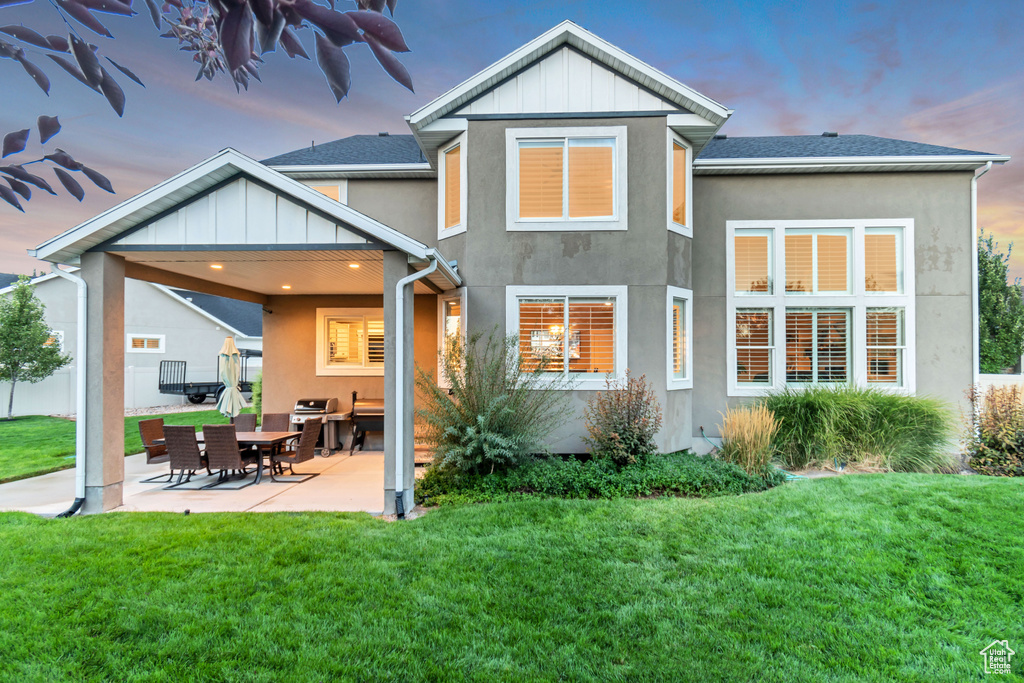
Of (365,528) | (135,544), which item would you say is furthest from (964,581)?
(135,544)

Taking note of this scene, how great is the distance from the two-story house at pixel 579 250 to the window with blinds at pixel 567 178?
4 centimetres

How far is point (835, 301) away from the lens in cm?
933

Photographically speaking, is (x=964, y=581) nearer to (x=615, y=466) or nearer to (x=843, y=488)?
(x=843, y=488)

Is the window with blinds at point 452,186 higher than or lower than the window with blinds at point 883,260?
higher

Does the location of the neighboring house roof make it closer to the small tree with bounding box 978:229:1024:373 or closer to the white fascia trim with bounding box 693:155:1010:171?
the white fascia trim with bounding box 693:155:1010:171

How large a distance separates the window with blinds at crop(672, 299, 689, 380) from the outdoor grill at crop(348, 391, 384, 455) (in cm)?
594

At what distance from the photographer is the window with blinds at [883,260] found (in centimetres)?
934

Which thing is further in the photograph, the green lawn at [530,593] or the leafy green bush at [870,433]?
the leafy green bush at [870,433]

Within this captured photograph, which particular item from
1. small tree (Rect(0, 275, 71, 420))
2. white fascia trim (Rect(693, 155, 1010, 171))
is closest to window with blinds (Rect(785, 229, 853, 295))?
white fascia trim (Rect(693, 155, 1010, 171))

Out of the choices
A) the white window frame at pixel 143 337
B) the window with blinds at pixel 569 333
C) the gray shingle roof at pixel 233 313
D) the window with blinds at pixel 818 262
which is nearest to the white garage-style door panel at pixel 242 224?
the window with blinds at pixel 569 333

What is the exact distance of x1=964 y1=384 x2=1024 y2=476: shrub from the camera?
7754 millimetres

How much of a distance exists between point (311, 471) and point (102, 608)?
4.79 metres

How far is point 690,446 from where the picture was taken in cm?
880

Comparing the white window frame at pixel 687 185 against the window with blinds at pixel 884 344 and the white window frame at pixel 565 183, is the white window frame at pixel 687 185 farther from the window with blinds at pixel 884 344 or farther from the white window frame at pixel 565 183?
the window with blinds at pixel 884 344
